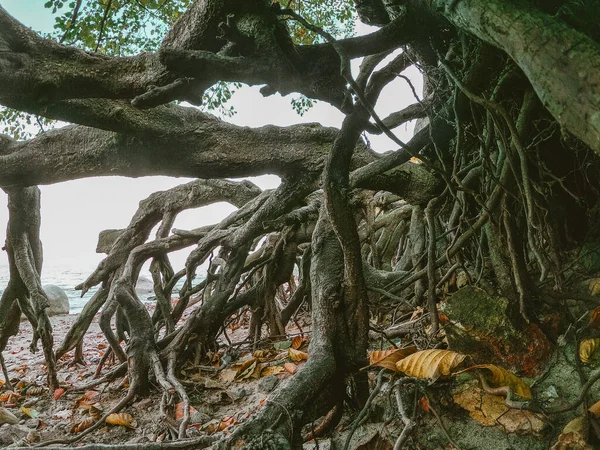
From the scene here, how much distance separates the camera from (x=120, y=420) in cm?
257

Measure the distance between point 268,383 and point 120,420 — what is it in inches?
37.6

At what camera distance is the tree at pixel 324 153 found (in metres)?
1.52

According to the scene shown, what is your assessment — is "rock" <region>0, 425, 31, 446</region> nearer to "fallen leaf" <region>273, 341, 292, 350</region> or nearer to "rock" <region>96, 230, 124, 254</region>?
"fallen leaf" <region>273, 341, 292, 350</region>

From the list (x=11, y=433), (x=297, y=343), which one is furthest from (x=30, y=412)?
(x=297, y=343)

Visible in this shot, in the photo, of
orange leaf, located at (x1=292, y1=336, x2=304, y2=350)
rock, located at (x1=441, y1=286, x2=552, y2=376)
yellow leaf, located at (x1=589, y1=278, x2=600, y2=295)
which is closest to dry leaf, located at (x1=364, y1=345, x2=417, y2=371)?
rock, located at (x1=441, y1=286, x2=552, y2=376)

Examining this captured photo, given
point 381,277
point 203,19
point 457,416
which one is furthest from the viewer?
point 381,277

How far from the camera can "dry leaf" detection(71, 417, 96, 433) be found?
102 inches

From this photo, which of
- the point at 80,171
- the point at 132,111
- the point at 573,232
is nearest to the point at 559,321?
the point at 573,232

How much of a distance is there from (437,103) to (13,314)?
3.94m

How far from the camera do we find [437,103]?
275cm

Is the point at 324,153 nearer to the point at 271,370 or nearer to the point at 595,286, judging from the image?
the point at 271,370

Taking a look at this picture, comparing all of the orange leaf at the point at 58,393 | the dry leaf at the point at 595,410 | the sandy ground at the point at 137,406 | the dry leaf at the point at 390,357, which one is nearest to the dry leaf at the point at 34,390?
the sandy ground at the point at 137,406

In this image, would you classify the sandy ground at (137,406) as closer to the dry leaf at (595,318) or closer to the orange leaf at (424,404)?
the orange leaf at (424,404)

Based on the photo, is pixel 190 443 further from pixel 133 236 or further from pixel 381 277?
pixel 133 236
